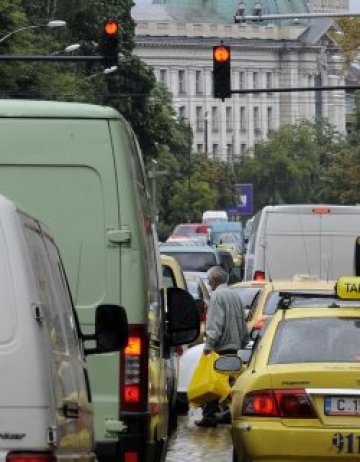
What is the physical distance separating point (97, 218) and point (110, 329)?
6.64 feet

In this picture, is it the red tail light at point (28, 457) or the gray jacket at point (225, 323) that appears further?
the gray jacket at point (225, 323)

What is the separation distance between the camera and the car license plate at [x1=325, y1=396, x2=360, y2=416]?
11742mm

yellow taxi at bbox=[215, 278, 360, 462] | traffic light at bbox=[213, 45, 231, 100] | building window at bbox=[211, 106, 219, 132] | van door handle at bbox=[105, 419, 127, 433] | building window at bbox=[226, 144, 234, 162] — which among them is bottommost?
building window at bbox=[226, 144, 234, 162]

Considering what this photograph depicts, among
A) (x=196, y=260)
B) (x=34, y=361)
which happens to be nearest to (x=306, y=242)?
(x=196, y=260)

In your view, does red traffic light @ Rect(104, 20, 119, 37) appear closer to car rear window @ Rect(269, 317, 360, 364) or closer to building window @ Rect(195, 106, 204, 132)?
car rear window @ Rect(269, 317, 360, 364)

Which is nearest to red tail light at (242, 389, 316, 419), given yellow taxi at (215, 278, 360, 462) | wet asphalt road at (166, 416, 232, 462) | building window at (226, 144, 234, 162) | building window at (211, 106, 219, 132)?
yellow taxi at (215, 278, 360, 462)

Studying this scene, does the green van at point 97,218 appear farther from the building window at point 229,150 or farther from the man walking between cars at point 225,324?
the building window at point 229,150

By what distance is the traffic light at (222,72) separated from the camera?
36938 millimetres

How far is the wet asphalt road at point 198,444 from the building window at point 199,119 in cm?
15894

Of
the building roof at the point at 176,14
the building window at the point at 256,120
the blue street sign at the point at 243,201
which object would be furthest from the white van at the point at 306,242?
the building window at the point at 256,120

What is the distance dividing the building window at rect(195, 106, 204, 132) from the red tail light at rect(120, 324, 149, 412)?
168 metres

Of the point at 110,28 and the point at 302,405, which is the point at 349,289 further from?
the point at 110,28

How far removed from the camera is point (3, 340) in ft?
22.7

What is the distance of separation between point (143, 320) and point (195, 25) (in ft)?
567
